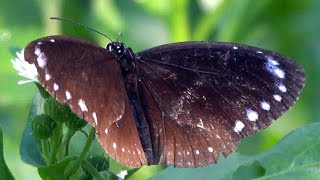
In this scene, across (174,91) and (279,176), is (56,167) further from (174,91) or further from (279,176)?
(279,176)

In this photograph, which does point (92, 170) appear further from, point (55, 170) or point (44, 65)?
point (44, 65)

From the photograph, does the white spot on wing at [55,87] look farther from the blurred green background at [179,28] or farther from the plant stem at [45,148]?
the blurred green background at [179,28]

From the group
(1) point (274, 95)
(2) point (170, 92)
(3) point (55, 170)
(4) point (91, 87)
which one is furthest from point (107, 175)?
(1) point (274, 95)

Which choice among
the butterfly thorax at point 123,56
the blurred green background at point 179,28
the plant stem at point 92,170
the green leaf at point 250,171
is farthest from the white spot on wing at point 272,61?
the blurred green background at point 179,28

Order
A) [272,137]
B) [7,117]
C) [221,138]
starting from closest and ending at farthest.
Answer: [221,138]
[272,137]
[7,117]

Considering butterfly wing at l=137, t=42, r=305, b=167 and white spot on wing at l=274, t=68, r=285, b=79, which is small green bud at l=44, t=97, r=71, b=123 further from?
→ white spot on wing at l=274, t=68, r=285, b=79

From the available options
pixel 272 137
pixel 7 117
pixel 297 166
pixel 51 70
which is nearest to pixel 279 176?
pixel 297 166
